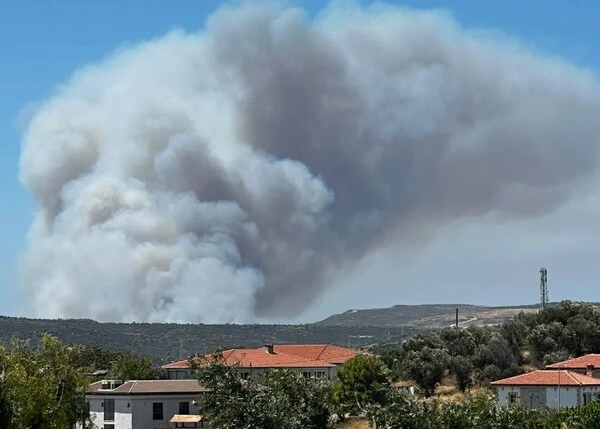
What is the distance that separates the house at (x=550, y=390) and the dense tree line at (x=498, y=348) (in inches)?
639

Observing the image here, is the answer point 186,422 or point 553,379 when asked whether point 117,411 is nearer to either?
point 186,422

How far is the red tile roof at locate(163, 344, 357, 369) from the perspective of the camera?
94613 mm

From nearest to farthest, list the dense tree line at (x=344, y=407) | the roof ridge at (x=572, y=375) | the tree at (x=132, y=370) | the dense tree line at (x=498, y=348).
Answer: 1. the dense tree line at (x=344, y=407)
2. the roof ridge at (x=572, y=375)
3. the dense tree line at (x=498, y=348)
4. the tree at (x=132, y=370)

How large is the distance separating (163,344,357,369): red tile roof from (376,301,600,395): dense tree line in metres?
7.70

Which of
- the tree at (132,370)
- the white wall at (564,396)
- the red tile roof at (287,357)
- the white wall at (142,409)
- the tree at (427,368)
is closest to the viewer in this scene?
the white wall at (564,396)

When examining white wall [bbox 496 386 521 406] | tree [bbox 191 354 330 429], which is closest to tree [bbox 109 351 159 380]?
tree [bbox 191 354 330 429]

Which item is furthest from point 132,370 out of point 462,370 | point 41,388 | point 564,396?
point 41,388

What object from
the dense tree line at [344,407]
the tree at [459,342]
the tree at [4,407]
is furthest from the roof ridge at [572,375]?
the tree at [4,407]

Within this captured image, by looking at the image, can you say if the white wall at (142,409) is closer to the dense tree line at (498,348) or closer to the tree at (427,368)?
the tree at (427,368)

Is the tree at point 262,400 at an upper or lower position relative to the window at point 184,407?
upper

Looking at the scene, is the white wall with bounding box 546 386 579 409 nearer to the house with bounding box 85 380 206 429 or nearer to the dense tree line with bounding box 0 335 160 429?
the house with bounding box 85 380 206 429

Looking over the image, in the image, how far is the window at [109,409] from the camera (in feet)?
258

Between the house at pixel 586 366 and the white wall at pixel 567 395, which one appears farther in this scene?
the house at pixel 586 366

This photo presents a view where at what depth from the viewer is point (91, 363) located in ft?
359
